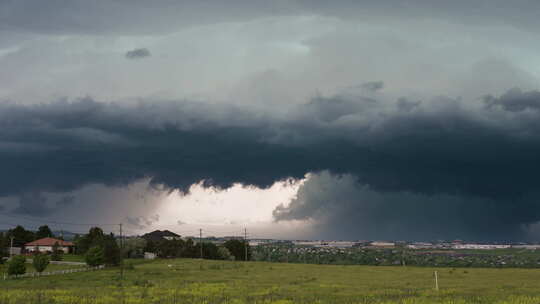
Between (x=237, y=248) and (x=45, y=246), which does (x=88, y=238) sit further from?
(x=237, y=248)

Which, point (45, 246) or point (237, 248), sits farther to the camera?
point (237, 248)

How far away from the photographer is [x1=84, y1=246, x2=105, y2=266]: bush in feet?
375

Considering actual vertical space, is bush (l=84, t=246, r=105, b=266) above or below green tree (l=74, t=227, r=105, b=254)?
below

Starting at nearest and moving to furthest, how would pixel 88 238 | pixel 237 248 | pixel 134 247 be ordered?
pixel 134 247
pixel 88 238
pixel 237 248

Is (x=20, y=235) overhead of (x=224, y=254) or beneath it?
overhead

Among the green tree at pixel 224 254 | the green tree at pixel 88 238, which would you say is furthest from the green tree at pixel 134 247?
the green tree at pixel 224 254

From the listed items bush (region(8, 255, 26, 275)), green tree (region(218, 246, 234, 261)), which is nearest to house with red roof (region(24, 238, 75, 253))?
green tree (region(218, 246, 234, 261))

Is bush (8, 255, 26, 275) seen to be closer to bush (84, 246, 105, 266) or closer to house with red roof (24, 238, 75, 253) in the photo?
bush (84, 246, 105, 266)

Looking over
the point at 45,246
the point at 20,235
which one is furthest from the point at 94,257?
the point at 20,235

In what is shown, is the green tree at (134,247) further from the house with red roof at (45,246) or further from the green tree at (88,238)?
the house with red roof at (45,246)

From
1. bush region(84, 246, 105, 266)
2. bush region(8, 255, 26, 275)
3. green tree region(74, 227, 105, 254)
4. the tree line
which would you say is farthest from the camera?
green tree region(74, 227, 105, 254)

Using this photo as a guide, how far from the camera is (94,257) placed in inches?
4518

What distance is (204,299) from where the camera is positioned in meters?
47.5

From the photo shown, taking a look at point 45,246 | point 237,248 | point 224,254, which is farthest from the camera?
point 237,248
